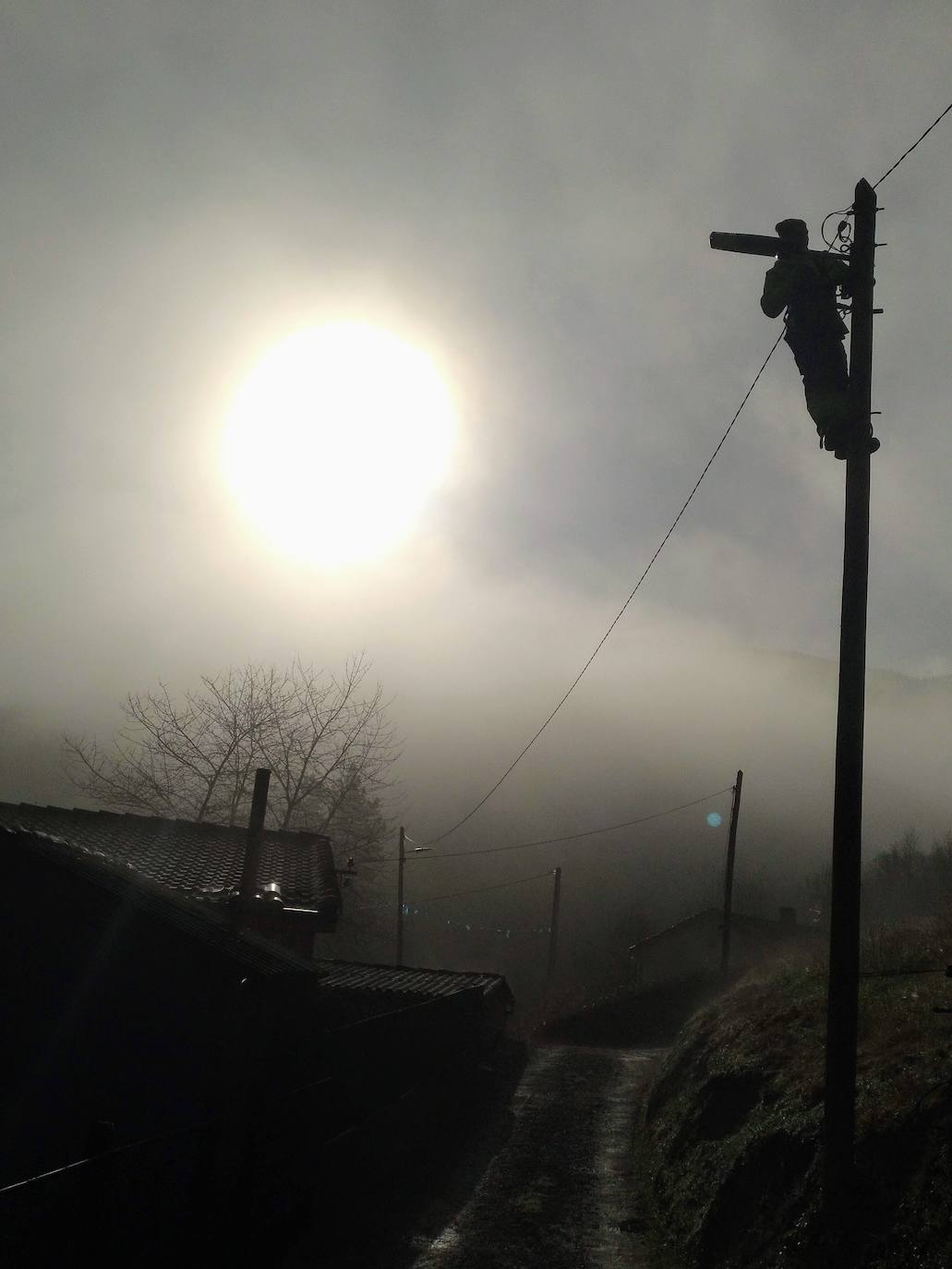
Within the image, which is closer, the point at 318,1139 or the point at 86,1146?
the point at 86,1146

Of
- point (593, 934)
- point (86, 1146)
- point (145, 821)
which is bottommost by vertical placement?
point (593, 934)

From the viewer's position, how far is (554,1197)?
12586mm

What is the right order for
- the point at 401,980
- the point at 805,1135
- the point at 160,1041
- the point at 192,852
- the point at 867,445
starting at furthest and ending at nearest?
the point at 401,980
the point at 192,852
the point at 160,1041
the point at 805,1135
the point at 867,445

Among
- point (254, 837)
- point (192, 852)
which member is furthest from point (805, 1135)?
point (192, 852)

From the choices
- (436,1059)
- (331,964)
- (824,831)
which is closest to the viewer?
(436,1059)

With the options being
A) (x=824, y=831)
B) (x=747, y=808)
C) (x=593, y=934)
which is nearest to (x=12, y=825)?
(x=593, y=934)

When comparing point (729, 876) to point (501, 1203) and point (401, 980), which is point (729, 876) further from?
point (501, 1203)

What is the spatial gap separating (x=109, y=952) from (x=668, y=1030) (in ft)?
98.8

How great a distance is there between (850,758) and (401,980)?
21144 millimetres

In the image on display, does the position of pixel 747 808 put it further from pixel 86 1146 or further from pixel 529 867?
pixel 86 1146

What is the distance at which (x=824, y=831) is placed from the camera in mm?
117688

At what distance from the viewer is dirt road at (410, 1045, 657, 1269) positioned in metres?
9.97

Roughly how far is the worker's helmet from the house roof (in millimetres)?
10063

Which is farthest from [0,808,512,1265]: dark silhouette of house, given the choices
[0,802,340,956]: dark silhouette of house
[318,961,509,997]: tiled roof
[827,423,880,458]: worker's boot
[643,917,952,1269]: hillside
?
[318,961,509,997]: tiled roof
